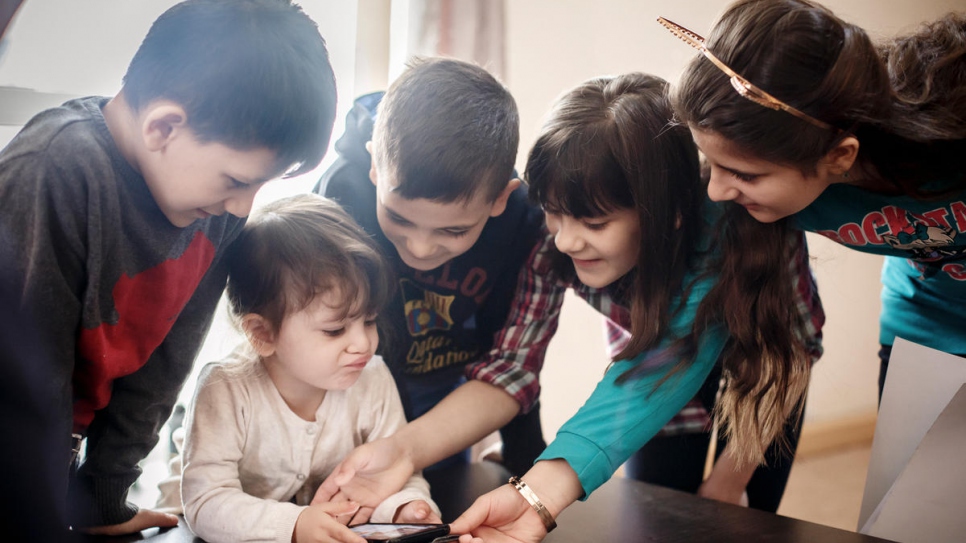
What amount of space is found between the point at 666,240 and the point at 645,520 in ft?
1.04

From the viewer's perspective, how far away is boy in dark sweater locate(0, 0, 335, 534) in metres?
0.62

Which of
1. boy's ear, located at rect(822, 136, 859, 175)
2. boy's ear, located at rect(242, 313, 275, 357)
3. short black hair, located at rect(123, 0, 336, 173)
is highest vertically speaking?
short black hair, located at rect(123, 0, 336, 173)

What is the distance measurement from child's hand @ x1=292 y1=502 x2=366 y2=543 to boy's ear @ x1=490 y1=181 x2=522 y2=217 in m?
0.39

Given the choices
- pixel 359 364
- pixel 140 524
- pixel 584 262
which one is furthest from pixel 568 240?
pixel 140 524

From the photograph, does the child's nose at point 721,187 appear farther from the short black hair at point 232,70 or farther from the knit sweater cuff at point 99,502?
the knit sweater cuff at point 99,502

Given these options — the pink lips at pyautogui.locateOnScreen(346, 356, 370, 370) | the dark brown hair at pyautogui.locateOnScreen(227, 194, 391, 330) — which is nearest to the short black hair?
the dark brown hair at pyautogui.locateOnScreen(227, 194, 391, 330)

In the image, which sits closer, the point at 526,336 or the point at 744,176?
the point at 744,176

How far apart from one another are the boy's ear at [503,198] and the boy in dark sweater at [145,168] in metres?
0.26

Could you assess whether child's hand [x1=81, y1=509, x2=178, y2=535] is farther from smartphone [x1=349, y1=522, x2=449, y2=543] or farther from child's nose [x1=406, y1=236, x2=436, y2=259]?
child's nose [x1=406, y1=236, x2=436, y2=259]

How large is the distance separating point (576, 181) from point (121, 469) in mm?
582

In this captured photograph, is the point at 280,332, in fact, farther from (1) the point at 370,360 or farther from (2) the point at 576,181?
(2) the point at 576,181

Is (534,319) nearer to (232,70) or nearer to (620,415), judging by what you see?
(620,415)

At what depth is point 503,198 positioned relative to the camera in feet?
3.12

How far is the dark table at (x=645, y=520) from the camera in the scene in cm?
83
